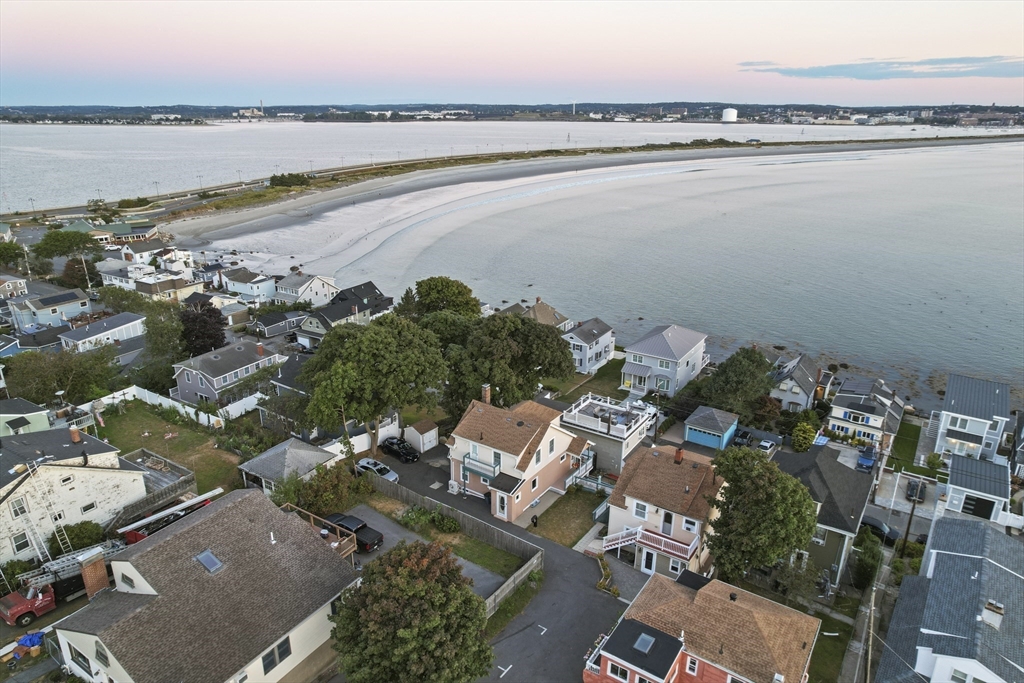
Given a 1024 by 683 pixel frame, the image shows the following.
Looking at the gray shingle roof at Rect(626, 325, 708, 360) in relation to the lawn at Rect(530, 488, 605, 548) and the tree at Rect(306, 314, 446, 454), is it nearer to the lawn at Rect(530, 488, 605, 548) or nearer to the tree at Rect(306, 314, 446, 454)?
the lawn at Rect(530, 488, 605, 548)

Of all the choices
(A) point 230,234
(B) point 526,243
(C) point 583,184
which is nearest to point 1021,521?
(B) point 526,243

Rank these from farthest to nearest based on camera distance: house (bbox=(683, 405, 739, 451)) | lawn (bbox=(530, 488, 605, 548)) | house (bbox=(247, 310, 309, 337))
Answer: house (bbox=(247, 310, 309, 337)) → house (bbox=(683, 405, 739, 451)) → lawn (bbox=(530, 488, 605, 548))

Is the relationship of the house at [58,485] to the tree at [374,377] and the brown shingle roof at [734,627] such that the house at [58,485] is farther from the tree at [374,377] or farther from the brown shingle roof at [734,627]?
the brown shingle roof at [734,627]

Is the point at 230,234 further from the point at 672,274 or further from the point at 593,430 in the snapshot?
the point at 593,430

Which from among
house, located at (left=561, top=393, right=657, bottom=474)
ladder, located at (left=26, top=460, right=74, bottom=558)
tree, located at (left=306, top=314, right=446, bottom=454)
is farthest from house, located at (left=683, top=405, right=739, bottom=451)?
ladder, located at (left=26, top=460, right=74, bottom=558)

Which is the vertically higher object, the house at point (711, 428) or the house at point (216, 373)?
the house at point (216, 373)

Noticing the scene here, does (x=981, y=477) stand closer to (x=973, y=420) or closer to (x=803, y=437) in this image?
(x=973, y=420)

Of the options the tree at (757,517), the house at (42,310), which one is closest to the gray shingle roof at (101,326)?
the house at (42,310)
